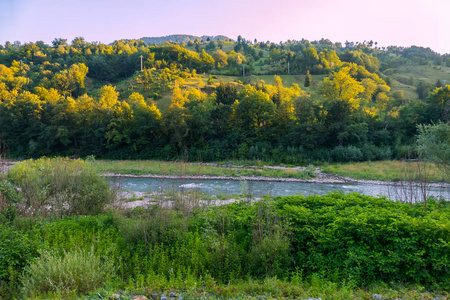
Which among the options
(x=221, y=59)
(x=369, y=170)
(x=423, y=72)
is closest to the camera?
(x=369, y=170)

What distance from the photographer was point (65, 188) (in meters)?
11.3

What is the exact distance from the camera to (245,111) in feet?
129

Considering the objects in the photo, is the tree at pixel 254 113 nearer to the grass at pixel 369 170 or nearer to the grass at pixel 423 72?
the grass at pixel 369 170

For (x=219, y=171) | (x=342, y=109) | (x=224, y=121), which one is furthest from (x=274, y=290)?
(x=224, y=121)

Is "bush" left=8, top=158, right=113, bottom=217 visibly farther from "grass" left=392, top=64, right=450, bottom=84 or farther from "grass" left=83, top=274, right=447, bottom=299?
"grass" left=392, top=64, right=450, bottom=84

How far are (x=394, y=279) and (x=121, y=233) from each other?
7095 millimetres

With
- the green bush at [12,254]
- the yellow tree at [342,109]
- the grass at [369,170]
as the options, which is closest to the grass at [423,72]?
the yellow tree at [342,109]

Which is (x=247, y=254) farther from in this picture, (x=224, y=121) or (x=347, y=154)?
(x=224, y=121)

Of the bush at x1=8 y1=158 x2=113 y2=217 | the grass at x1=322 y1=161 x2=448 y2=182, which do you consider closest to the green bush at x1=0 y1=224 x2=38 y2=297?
the bush at x1=8 y1=158 x2=113 y2=217

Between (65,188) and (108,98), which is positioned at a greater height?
Answer: (108,98)

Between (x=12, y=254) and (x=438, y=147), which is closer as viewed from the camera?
(x=12, y=254)

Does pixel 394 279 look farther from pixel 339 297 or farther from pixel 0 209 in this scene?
pixel 0 209

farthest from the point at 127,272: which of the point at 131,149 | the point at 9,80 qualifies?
the point at 9,80

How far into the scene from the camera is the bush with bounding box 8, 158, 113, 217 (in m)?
10.1
